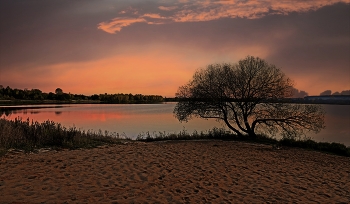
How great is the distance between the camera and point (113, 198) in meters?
7.93

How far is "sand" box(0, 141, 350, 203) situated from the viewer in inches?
326

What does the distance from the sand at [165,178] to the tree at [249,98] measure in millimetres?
7882

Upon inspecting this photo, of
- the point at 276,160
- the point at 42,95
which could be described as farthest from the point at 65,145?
the point at 42,95

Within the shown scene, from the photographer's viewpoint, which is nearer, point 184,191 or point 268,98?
point 184,191

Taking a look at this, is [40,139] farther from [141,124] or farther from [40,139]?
[141,124]

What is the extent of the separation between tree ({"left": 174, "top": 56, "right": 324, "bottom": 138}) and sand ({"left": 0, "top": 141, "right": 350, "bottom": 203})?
7882 millimetres

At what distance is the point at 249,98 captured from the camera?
24172 millimetres

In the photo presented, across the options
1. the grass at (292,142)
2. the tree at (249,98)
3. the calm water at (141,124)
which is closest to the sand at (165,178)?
the grass at (292,142)

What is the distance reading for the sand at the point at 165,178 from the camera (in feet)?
27.1

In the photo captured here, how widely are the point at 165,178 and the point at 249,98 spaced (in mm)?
15776

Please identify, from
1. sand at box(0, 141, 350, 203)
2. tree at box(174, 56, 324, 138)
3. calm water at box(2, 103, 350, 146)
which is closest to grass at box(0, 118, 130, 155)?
sand at box(0, 141, 350, 203)

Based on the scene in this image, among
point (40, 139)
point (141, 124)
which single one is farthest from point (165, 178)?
point (141, 124)

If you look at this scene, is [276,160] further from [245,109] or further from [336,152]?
[245,109]

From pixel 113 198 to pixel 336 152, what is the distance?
18.3m
